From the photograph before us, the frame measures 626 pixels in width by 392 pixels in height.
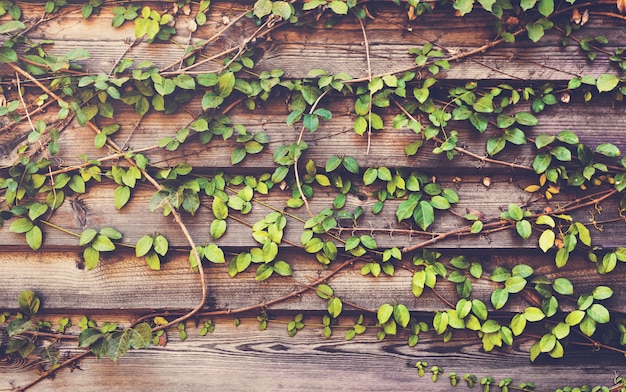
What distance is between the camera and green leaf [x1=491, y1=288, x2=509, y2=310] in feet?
5.37

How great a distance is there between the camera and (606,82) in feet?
5.33

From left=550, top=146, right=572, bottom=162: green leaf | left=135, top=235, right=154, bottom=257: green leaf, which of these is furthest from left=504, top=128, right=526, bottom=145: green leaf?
left=135, top=235, right=154, bottom=257: green leaf

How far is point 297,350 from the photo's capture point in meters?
1.75

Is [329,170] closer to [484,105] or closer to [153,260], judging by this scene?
[484,105]

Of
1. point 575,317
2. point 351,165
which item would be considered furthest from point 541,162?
point 351,165

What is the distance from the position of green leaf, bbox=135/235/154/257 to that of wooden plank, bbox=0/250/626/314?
8cm

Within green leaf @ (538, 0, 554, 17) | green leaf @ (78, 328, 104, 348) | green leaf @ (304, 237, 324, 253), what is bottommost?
green leaf @ (78, 328, 104, 348)

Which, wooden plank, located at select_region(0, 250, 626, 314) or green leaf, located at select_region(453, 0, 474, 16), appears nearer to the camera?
green leaf, located at select_region(453, 0, 474, 16)

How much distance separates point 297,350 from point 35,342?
3.02 feet

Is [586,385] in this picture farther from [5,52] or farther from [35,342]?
[5,52]

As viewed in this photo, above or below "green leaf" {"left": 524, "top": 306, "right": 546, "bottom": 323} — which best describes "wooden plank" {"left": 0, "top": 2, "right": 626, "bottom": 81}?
above

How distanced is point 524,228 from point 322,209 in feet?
2.19

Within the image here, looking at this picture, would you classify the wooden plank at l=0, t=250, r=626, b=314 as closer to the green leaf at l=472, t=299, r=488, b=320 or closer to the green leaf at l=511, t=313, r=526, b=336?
the green leaf at l=472, t=299, r=488, b=320

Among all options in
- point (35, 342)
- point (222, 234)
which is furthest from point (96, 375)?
point (222, 234)
